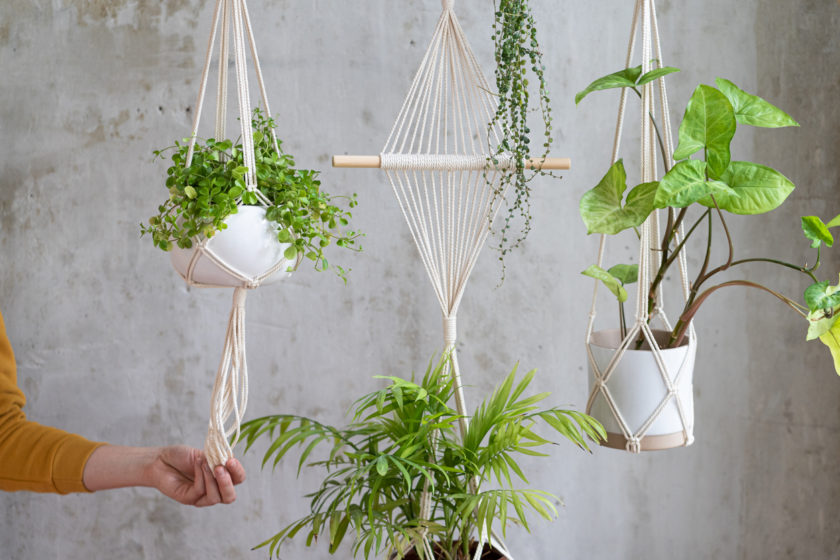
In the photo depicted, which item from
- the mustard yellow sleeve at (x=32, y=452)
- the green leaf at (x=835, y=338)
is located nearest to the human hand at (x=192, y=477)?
the mustard yellow sleeve at (x=32, y=452)

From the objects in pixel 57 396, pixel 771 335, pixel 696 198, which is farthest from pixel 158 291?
pixel 771 335

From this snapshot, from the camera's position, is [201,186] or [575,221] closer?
[201,186]

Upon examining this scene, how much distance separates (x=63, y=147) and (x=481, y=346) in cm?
132

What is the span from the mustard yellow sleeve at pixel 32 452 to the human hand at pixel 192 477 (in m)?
0.14

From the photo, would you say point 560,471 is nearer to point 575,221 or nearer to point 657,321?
point 657,321

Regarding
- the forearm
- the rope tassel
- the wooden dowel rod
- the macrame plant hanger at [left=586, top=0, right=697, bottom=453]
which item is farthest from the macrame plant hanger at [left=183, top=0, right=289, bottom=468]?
the macrame plant hanger at [left=586, top=0, right=697, bottom=453]

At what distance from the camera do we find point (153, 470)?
4.14 feet

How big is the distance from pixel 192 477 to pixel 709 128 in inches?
45.0

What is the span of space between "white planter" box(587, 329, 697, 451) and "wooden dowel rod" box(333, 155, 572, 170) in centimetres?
45

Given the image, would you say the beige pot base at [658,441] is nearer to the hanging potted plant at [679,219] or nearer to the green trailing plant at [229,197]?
the hanging potted plant at [679,219]

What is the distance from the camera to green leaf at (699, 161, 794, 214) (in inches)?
47.4

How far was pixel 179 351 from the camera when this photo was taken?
1.97 m

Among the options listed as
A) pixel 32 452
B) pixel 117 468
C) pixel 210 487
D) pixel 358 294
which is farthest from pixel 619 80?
pixel 32 452

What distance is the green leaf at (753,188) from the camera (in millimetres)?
1203
